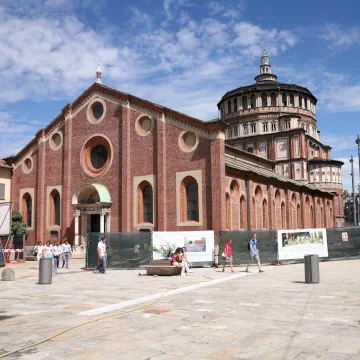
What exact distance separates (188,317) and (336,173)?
56.2 meters

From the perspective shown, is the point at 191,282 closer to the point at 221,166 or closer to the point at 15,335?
the point at 15,335

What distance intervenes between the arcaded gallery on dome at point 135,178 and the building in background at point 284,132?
40.0 feet

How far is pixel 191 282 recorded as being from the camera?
16984 mm

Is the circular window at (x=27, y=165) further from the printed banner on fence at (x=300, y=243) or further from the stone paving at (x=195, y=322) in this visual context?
the stone paving at (x=195, y=322)

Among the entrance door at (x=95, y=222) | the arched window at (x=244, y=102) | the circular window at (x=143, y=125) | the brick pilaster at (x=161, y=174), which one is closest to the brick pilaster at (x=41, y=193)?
the entrance door at (x=95, y=222)

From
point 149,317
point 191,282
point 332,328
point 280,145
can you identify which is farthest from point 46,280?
point 280,145

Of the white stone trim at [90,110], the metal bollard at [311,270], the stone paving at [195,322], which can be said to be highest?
the white stone trim at [90,110]

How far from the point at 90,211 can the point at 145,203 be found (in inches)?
183

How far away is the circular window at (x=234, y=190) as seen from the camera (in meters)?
30.8

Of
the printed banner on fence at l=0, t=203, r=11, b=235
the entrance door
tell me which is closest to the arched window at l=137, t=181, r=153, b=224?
the entrance door

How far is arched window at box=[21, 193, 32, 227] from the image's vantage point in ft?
122

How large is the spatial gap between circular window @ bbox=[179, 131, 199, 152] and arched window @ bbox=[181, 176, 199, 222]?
1952 millimetres

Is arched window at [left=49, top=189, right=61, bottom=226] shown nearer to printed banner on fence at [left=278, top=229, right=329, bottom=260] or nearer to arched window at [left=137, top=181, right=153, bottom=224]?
arched window at [left=137, top=181, right=153, bottom=224]

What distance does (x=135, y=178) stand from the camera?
31625 millimetres
